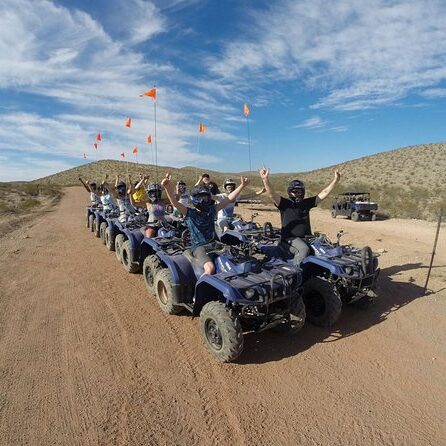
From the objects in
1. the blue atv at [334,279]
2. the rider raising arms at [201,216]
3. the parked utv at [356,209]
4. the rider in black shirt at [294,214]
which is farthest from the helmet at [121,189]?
Answer: the parked utv at [356,209]

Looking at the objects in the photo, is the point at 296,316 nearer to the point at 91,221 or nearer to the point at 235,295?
the point at 235,295

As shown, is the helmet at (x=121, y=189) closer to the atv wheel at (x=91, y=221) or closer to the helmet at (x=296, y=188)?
the atv wheel at (x=91, y=221)

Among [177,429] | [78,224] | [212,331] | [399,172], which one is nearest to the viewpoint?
[177,429]

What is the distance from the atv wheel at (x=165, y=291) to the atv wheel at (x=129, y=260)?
1980 millimetres

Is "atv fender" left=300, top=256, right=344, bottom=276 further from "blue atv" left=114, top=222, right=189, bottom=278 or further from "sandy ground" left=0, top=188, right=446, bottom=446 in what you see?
"blue atv" left=114, top=222, right=189, bottom=278

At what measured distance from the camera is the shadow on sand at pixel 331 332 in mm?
4773

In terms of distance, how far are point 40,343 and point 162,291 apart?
189 cm

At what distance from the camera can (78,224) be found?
16453mm

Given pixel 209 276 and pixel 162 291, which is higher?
pixel 209 276

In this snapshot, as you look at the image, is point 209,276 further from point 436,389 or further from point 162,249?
point 436,389

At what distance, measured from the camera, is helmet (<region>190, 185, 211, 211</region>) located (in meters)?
5.64

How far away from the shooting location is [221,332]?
14.4ft

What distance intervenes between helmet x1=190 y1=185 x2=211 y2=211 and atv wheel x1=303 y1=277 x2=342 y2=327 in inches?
76.9

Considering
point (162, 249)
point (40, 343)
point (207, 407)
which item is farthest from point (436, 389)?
point (40, 343)
